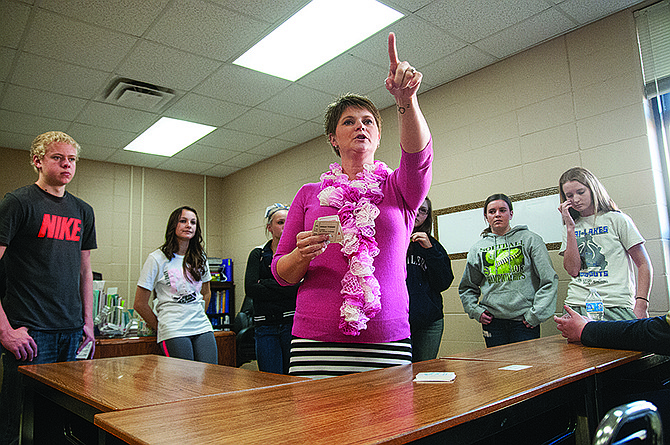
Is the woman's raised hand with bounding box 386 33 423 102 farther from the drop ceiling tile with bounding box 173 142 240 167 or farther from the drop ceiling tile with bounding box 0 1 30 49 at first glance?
the drop ceiling tile with bounding box 173 142 240 167

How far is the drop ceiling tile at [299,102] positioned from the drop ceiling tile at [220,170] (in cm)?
213

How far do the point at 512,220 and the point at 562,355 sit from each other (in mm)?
2216

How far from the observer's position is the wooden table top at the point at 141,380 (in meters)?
1.07

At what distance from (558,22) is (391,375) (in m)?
3.09

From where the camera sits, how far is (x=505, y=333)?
289 cm

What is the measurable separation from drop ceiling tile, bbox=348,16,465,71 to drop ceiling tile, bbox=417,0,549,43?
85 mm

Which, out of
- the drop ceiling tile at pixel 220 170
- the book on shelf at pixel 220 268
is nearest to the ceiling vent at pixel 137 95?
the drop ceiling tile at pixel 220 170

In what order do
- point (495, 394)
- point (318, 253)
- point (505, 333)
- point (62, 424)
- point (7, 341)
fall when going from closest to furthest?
point (495, 394), point (318, 253), point (62, 424), point (7, 341), point (505, 333)

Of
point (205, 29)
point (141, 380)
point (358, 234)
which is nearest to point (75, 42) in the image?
point (205, 29)

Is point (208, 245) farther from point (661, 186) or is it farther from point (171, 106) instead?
point (661, 186)

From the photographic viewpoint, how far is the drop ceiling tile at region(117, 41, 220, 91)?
3.50 metres

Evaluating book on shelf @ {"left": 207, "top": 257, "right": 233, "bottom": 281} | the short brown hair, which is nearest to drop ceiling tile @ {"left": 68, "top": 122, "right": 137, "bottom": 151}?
book on shelf @ {"left": 207, "top": 257, "right": 233, "bottom": 281}

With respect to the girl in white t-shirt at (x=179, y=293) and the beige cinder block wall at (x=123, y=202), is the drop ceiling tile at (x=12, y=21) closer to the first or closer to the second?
the girl in white t-shirt at (x=179, y=293)

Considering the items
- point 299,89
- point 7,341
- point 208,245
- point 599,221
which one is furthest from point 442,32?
point 208,245
